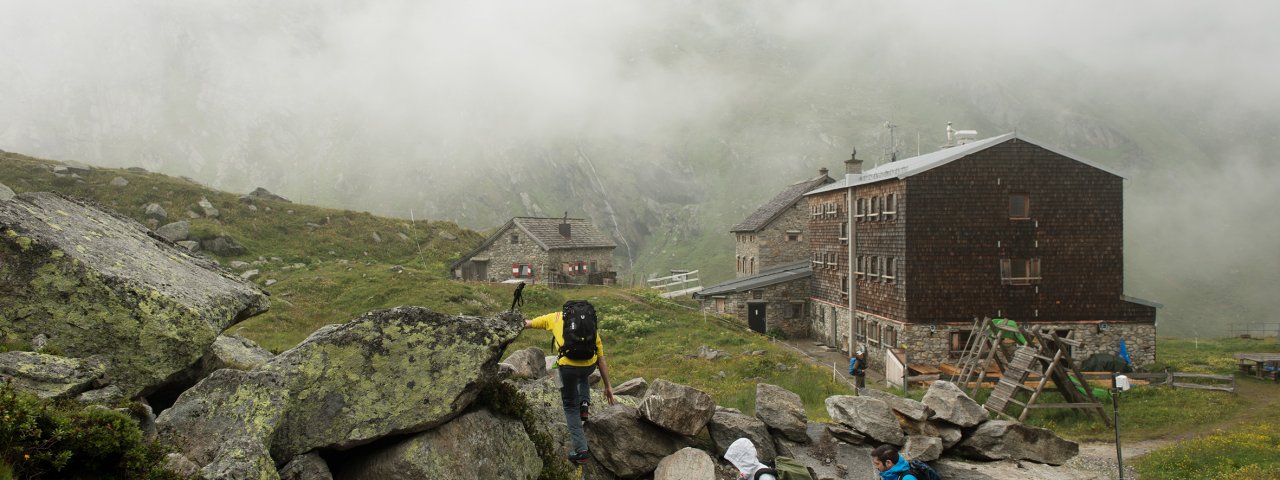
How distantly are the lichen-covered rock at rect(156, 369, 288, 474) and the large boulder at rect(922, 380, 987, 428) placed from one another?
1242cm

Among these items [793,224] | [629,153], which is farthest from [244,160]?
[793,224]

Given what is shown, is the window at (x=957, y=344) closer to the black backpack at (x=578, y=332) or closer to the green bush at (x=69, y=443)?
the black backpack at (x=578, y=332)

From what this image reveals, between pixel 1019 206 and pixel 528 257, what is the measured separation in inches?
1338

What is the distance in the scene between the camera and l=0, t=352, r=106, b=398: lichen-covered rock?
6.45 m

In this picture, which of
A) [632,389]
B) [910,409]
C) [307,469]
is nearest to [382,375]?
[307,469]

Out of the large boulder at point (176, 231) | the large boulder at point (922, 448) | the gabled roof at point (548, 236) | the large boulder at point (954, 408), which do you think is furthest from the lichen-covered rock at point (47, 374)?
the gabled roof at point (548, 236)

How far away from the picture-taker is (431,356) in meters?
8.94

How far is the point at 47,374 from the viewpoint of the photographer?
21.9ft

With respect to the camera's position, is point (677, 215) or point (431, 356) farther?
point (677, 215)

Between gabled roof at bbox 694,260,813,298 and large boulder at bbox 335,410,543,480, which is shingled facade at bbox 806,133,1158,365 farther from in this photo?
large boulder at bbox 335,410,543,480

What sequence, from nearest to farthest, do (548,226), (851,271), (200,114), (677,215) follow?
(851,271)
(548,226)
(200,114)
(677,215)

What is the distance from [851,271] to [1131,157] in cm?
16561

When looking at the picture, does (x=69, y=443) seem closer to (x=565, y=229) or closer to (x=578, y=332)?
(x=578, y=332)

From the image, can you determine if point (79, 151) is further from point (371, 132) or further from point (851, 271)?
point (851, 271)
